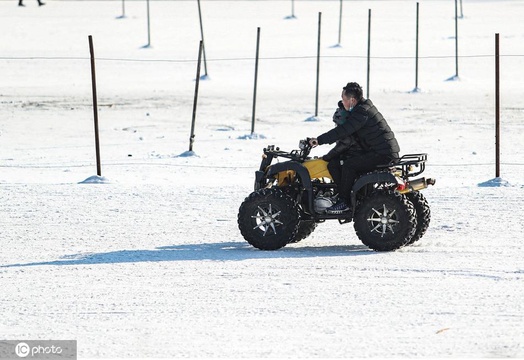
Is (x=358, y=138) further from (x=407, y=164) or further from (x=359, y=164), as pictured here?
(x=407, y=164)

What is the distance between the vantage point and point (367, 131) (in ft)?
40.2

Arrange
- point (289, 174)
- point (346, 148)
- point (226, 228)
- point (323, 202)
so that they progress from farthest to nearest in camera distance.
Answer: point (226, 228), point (289, 174), point (323, 202), point (346, 148)

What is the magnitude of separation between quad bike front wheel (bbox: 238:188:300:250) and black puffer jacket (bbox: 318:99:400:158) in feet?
2.35

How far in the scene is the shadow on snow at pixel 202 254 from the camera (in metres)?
12.2

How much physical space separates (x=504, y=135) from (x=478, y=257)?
1244cm

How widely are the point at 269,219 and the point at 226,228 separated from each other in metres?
1.73

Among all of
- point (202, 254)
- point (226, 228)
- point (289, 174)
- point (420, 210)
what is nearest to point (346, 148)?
point (289, 174)

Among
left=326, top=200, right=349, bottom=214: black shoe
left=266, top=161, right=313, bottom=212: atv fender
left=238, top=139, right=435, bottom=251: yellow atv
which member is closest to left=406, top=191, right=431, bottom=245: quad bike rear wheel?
left=238, top=139, right=435, bottom=251: yellow atv

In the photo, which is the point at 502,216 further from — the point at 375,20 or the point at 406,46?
the point at 375,20

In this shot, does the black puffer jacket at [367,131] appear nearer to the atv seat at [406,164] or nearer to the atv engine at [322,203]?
the atv seat at [406,164]

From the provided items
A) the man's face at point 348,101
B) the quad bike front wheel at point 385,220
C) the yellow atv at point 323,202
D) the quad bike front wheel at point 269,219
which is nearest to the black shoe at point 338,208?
the yellow atv at point 323,202

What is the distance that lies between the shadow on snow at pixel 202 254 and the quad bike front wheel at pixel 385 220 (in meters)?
0.22

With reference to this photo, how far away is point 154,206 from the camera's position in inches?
613

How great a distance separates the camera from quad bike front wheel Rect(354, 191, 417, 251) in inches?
476
